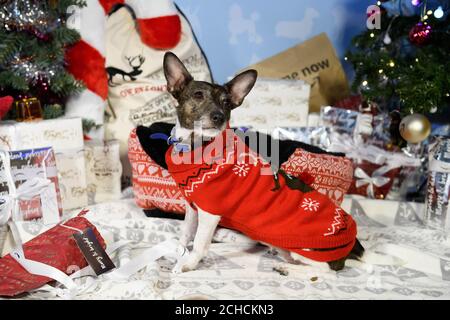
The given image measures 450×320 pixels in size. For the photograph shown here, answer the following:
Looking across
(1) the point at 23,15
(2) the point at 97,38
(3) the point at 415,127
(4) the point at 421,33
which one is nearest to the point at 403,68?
(4) the point at 421,33

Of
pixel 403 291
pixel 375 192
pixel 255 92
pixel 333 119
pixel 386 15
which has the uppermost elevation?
pixel 386 15

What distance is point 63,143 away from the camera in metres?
2.08

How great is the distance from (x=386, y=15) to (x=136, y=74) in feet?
4.43

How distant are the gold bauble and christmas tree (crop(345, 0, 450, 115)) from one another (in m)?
0.04

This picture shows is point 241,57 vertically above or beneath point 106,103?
above

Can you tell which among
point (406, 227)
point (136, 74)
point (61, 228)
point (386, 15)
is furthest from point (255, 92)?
point (61, 228)

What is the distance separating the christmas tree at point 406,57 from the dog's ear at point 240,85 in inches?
32.4

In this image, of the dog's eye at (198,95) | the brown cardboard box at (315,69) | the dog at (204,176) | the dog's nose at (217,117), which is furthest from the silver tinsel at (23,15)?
the brown cardboard box at (315,69)

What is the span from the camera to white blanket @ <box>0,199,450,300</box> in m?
1.47

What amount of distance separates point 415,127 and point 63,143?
163cm

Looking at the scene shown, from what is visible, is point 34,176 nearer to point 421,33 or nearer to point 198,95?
point 198,95

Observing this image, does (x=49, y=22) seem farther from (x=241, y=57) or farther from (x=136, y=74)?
(x=241, y=57)

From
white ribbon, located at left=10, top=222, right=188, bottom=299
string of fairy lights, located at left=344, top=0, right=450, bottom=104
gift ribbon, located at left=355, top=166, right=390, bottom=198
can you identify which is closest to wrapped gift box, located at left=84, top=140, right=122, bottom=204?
white ribbon, located at left=10, top=222, right=188, bottom=299

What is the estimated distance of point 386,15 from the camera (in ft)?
7.81
